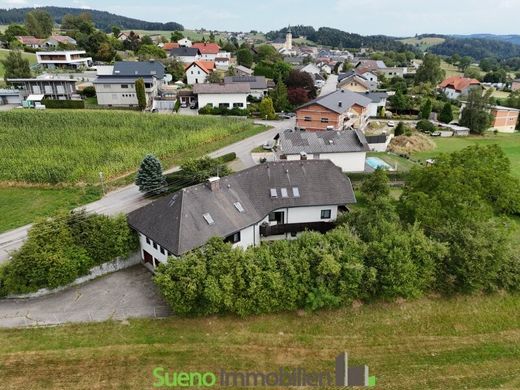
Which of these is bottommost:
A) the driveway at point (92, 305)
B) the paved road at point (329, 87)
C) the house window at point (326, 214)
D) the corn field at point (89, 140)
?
the driveway at point (92, 305)

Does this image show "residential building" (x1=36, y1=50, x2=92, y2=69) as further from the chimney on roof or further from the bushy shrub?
the chimney on roof

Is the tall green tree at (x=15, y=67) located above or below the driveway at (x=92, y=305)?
above

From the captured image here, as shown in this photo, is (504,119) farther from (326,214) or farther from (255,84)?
(326,214)

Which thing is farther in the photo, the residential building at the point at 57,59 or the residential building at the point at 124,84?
the residential building at the point at 57,59

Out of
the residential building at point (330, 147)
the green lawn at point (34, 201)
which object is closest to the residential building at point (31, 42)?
the green lawn at point (34, 201)

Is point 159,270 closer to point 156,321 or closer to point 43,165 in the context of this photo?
point 156,321

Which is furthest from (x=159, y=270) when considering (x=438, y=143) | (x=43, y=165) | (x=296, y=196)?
(x=438, y=143)

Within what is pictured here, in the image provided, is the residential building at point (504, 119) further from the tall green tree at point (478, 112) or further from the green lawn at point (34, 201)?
the green lawn at point (34, 201)
